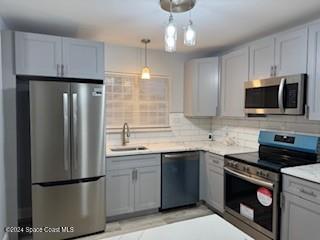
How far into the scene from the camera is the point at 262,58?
109 inches

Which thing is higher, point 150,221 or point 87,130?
point 87,130

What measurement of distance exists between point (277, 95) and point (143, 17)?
1.60m

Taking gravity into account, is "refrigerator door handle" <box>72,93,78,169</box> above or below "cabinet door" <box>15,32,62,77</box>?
below

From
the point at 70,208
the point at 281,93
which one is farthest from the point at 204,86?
the point at 70,208

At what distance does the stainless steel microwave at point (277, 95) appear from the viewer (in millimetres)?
2291

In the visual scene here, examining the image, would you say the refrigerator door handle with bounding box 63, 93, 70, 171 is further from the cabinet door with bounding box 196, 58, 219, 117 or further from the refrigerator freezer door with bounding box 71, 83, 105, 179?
the cabinet door with bounding box 196, 58, 219, 117

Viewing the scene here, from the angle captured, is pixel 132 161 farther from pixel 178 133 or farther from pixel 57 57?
pixel 57 57

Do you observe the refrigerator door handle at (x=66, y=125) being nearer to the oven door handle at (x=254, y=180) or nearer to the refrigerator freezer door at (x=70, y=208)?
the refrigerator freezer door at (x=70, y=208)

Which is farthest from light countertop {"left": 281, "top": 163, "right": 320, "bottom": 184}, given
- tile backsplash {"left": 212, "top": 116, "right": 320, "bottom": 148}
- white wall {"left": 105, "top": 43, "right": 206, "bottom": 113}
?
white wall {"left": 105, "top": 43, "right": 206, "bottom": 113}

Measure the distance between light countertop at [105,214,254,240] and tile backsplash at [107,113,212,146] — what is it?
2.39 m

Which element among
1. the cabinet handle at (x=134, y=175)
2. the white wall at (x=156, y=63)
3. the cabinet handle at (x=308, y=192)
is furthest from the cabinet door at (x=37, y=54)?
the cabinet handle at (x=308, y=192)

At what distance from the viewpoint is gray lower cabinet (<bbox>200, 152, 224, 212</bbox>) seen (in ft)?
9.79

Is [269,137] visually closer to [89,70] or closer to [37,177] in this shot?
[89,70]

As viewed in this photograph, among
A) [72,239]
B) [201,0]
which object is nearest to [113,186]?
[72,239]
